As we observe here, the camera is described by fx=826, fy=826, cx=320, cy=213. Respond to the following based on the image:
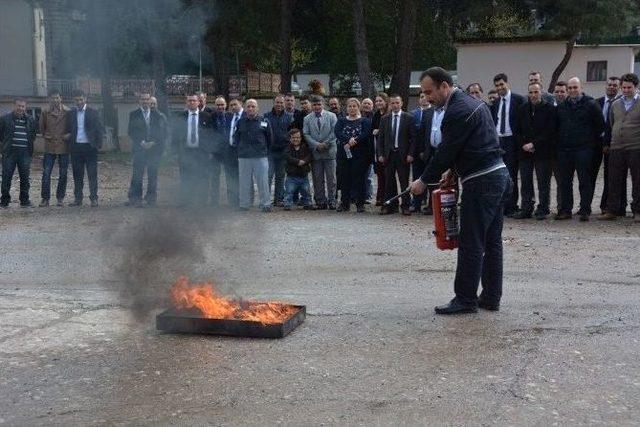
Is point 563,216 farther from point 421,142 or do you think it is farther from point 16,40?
point 16,40

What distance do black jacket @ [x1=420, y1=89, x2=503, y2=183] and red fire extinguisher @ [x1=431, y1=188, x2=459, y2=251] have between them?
20 cm

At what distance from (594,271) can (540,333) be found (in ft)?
8.97

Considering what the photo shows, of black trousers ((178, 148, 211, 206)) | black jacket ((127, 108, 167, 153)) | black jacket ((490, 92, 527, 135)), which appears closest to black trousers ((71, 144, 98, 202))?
black jacket ((127, 108, 167, 153))

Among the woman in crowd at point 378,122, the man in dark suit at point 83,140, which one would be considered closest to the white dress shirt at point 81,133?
the man in dark suit at point 83,140

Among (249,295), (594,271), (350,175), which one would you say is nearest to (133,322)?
(249,295)

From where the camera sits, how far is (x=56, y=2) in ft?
24.0

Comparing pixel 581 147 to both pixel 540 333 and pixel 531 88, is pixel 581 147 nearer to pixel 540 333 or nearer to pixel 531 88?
pixel 531 88

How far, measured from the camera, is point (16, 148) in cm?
1500

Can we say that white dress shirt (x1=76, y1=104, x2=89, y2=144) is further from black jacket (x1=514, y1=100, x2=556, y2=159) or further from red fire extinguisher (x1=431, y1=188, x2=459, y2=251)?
red fire extinguisher (x1=431, y1=188, x2=459, y2=251)

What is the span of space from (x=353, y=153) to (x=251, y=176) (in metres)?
Answer: 1.78

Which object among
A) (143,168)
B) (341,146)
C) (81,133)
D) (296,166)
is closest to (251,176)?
(296,166)

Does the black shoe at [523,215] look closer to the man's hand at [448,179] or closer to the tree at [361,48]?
the man's hand at [448,179]

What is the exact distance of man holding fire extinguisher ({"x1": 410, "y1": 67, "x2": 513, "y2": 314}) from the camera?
22.7 ft

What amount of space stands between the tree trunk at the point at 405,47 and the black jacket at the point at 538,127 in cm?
1235
